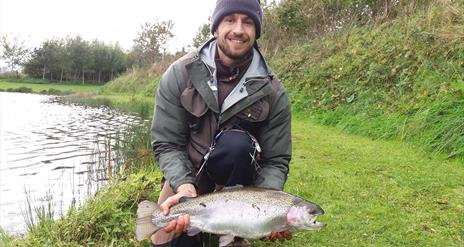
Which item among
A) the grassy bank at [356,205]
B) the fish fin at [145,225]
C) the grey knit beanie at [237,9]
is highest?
the grey knit beanie at [237,9]

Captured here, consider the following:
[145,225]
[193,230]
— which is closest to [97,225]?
[145,225]

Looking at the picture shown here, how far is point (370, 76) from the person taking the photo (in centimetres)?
1003

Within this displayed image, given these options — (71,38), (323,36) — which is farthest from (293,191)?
(71,38)

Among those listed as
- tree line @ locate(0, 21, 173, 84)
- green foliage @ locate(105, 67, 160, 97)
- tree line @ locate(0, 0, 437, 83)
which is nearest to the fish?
tree line @ locate(0, 0, 437, 83)

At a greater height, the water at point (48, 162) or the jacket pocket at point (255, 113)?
the jacket pocket at point (255, 113)

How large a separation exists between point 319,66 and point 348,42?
1.14m

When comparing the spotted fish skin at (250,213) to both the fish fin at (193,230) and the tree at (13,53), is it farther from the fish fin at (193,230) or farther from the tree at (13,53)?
the tree at (13,53)

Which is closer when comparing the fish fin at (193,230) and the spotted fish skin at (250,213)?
the spotted fish skin at (250,213)

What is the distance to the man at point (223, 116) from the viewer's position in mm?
3012

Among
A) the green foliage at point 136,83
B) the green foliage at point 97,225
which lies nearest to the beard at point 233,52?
the green foliage at point 97,225

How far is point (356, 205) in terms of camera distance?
13.9 ft

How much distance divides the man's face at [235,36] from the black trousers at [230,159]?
54 centimetres

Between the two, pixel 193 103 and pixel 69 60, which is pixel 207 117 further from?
pixel 69 60

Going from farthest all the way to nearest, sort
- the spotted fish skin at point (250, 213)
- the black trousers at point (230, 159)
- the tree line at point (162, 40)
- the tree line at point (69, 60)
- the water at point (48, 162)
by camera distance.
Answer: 1. the tree line at point (69, 60)
2. the tree line at point (162, 40)
3. the water at point (48, 162)
4. the black trousers at point (230, 159)
5. the spotted fish skin at point (250, 213)
